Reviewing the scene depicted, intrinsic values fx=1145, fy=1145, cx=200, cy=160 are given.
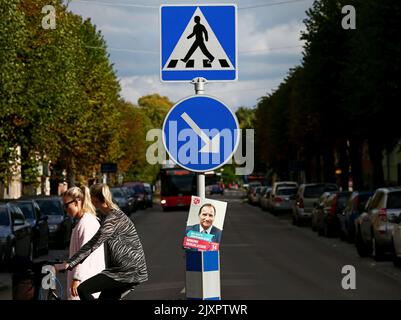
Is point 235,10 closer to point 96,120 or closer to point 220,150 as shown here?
point 220,150

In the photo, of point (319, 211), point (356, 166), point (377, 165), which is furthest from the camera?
point (356, 166)

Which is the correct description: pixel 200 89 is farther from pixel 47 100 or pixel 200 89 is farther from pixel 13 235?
pixel 47 100

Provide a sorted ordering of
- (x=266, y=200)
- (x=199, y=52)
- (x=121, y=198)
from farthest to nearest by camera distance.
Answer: (x=266, y=200), (x=121, y=198), (x=199, y=52)

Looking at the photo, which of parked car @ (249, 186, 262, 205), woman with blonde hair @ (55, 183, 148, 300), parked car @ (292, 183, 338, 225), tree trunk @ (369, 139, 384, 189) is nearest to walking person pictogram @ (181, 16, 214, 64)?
woman with blonde hair @ (55, 183, 148, 300)

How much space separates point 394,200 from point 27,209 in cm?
1101

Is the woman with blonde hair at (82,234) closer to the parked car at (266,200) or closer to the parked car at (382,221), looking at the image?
the parked car at (382,221)

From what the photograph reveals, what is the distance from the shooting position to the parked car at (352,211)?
108 ft

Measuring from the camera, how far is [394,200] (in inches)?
1048

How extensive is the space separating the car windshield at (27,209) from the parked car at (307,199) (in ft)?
65.8

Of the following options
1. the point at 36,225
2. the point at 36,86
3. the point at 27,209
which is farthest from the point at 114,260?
the point at 36,86

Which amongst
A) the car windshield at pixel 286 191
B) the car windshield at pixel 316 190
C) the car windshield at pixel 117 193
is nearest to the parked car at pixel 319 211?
the car windshield at pixel 316 190

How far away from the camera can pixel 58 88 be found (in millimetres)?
45281
